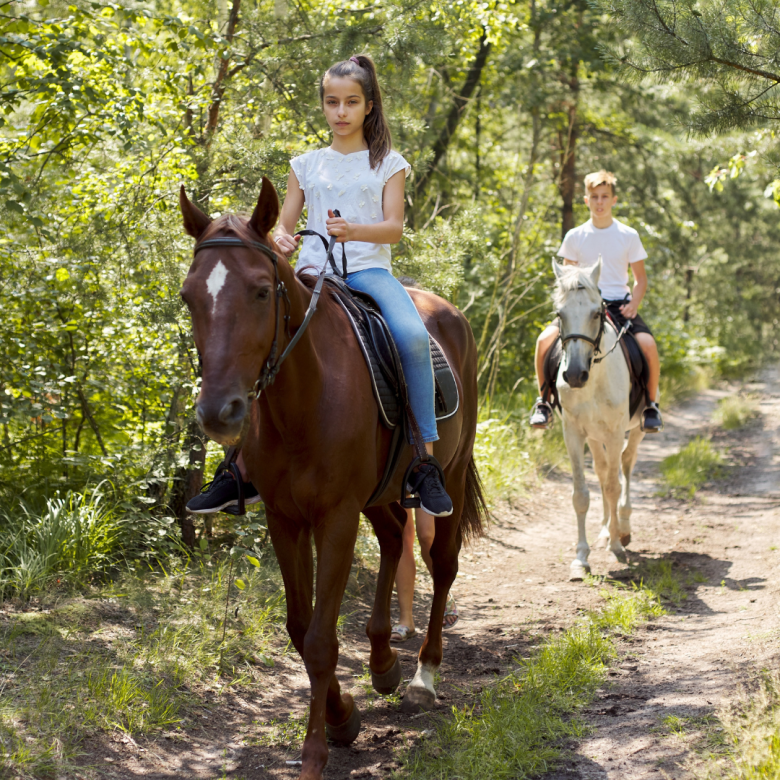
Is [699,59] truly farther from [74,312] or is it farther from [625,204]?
[625,204]

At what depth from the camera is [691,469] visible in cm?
1040

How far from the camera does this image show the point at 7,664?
150 inches

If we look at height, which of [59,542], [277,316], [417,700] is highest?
[277,316]

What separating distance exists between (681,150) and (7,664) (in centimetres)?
1502

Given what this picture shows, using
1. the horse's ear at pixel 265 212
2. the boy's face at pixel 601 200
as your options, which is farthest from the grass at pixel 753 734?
the boy's face at pixel 601 200

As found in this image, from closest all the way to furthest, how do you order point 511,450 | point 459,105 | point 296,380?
1. point 296,380
2. point 511,450
3. point 459,105

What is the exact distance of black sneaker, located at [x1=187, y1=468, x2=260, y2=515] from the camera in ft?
11.3

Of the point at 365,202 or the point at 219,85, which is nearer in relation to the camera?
the point at 365,202

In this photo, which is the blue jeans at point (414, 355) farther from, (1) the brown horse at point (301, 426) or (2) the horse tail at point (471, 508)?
(2) the horse tail at point (471, 508)

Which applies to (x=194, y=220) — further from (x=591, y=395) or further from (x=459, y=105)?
(x=459, y=105)

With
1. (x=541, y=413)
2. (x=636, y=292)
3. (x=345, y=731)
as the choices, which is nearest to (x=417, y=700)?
(x=345, y=731)

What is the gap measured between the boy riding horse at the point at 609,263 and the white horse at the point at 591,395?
47 centimetres

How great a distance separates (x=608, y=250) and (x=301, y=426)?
507cm

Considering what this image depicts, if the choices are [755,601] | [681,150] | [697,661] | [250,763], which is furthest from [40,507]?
[681,150]
